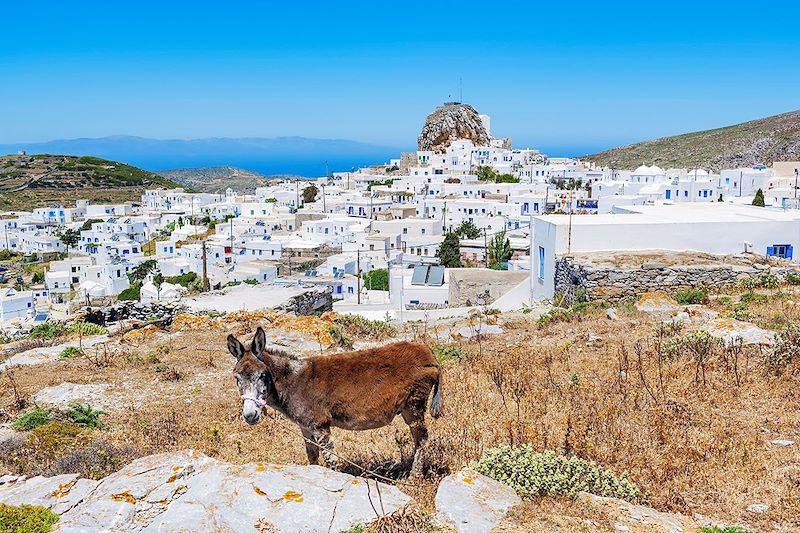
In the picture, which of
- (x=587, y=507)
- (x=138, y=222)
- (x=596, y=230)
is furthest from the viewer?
(x=138, y=222)

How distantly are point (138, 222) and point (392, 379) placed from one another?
296ft

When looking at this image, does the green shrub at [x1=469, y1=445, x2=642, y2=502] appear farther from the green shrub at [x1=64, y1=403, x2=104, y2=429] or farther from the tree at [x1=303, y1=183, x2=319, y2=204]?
the tree at [x1=303, y1=183, x2=319, y2=204]

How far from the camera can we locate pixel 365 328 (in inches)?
520

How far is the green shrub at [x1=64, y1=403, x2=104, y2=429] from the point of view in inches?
300

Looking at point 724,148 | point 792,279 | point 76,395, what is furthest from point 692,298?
point 724,148

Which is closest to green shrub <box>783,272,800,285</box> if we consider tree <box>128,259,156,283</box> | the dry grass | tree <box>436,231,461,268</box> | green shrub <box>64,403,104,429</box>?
the dry grass

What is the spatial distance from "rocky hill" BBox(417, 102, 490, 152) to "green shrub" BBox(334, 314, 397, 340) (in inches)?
4189

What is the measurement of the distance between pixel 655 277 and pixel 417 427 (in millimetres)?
12024

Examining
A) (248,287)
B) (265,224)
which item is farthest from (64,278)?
(248,287)

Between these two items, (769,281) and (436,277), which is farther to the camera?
(436,277)

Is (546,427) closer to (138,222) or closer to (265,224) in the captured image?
(265,224)

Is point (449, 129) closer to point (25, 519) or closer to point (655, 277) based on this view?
point (655, 277)

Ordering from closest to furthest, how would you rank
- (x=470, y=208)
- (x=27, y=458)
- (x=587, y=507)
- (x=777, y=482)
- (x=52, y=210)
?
(x=587, y=507) → (x=777, y=482) → (x=27, y=458) → (x=470, y=208) → (x=52, y=210)

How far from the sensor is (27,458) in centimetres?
641
